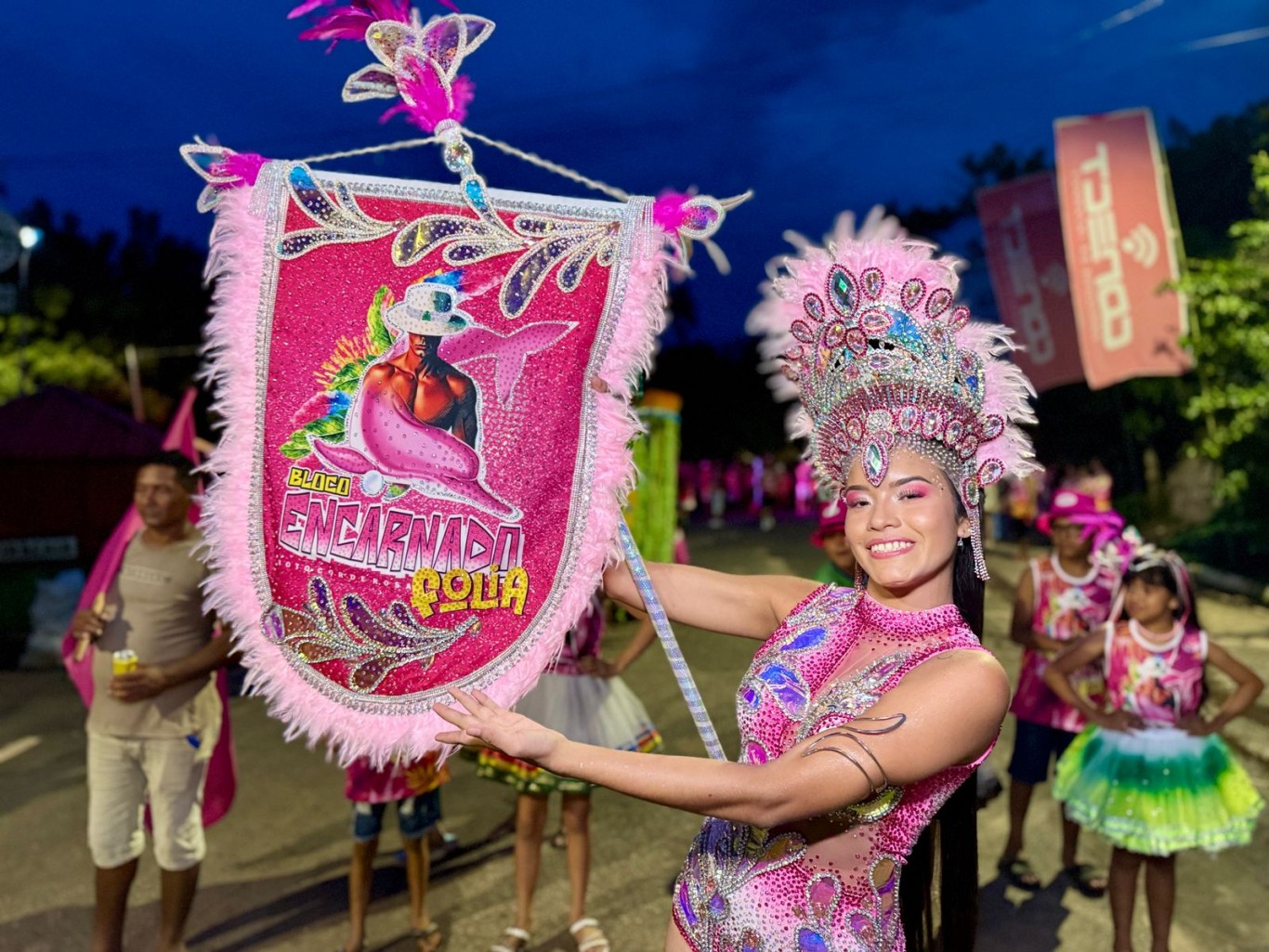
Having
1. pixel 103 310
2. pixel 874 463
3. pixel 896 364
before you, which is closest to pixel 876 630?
pixel 874 463

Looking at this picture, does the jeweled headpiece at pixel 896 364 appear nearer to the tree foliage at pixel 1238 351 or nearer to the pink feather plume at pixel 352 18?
the pink feather plume at pixel 352 18

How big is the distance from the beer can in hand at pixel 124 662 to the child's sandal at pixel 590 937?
1998 mm

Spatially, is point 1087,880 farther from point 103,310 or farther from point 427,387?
point 103,310

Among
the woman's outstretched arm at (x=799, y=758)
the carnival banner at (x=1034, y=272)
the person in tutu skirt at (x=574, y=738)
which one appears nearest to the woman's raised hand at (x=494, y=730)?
the woman's outstretched arm at (x=799, y=758)

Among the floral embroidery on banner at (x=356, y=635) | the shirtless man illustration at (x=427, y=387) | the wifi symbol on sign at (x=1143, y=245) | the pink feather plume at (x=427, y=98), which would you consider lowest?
the floral embroidery on banner at (x=356, y=635)

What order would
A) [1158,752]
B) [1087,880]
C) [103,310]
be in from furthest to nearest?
1. [103,310]
2. [1087,880]
3. [1158,752]

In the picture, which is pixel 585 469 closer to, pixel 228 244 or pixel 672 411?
pixel 228 244

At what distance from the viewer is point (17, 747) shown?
7164 mm

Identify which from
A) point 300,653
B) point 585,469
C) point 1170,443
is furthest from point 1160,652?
point 1170,443

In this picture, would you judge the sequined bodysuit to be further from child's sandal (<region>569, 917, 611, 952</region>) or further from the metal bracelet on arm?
child's sandal (<region>569, 917, 611, 952</region>)

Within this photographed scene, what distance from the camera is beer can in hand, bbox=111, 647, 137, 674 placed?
3.74 meters

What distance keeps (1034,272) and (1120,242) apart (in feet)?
8.00

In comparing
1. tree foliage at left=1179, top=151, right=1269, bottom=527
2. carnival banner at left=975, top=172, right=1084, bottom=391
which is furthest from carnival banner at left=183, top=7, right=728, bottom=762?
carnival banner at left=975, top=172, right=1084, bottom=391

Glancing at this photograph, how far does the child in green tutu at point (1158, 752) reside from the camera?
3863mm
